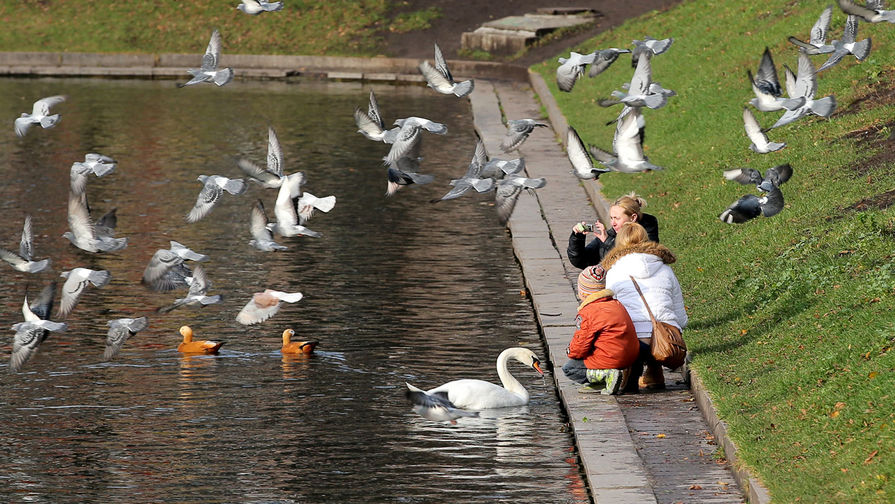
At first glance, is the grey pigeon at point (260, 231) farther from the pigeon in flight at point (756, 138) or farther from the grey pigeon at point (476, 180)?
the pigeon in flight at point (756, 138)

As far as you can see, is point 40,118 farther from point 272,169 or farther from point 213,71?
point 272,169

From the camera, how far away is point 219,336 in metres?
11.1

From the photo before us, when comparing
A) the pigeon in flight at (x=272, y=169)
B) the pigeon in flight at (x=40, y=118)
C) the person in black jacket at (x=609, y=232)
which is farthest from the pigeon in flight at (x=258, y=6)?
the person in black jacket at (x=609, y=232)

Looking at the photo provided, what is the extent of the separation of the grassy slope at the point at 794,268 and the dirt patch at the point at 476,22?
12271 mm

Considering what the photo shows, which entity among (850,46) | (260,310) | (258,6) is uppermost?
(258,6)

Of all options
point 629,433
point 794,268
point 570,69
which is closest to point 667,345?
point 629,433

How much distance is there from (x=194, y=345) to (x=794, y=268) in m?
4.66

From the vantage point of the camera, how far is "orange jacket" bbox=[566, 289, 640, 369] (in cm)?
866

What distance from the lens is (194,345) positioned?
10391 mm

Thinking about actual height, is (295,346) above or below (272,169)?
below

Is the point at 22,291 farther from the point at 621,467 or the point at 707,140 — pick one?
the point at 707,140

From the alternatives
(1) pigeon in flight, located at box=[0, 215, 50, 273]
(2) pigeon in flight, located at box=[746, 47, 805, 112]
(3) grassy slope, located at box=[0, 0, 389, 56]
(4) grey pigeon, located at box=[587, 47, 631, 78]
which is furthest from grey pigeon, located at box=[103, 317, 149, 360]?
(3) grassy slope, located at box=[0, 0, 389, 56]

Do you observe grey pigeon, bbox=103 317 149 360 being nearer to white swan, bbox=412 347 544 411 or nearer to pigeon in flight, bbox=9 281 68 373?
pigeon in flight, bbox=9 281 68 373

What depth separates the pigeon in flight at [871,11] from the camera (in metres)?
10.1
